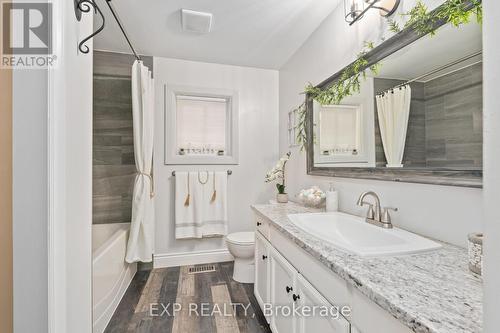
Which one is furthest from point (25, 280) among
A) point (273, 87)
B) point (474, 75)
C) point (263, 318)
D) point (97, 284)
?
point (273, 87)

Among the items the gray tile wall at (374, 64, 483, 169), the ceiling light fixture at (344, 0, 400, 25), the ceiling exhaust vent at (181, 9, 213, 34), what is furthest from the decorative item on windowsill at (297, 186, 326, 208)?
the ceiling exhaust vent at (181, 9, 213, 34)

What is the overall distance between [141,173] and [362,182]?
1.87 meters

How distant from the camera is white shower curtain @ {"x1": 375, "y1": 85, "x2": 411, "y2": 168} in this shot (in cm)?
115

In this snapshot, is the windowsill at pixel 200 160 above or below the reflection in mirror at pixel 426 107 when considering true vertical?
below

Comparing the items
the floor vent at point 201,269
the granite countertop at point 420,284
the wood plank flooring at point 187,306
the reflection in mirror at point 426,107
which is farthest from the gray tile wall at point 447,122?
the floor vent at point 201,269

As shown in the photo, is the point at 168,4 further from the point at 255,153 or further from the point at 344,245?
the point at 344,245

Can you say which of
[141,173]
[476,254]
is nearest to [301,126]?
[141,173]

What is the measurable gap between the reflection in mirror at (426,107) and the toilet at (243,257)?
1193 mm

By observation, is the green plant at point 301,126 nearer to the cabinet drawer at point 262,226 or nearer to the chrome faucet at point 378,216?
the cabinet drawer at point 262,226

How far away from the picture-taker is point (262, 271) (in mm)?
1683

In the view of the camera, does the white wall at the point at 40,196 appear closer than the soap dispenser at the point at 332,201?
Yes

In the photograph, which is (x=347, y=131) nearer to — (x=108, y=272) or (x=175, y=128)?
(x=175, y=128)

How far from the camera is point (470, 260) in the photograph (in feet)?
2.34

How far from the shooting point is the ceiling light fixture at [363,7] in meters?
1.23
